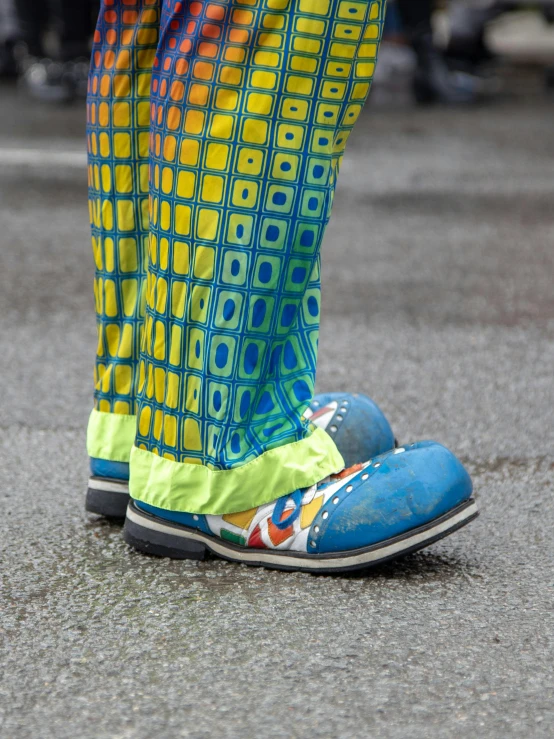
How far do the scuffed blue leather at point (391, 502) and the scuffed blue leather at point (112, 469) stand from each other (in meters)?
0.29

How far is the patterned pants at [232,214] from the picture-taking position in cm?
127

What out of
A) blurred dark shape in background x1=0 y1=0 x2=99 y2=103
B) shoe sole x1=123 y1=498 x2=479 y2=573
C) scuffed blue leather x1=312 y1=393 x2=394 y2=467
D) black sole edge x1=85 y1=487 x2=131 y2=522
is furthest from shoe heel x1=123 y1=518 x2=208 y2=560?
blurred dark shape in background x1=0 y1=0 x2=99 y2=103

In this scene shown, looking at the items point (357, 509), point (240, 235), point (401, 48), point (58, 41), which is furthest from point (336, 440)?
point (401, 48)

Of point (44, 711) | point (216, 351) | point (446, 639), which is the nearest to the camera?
point (44, 711)

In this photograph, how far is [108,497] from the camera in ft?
5.03

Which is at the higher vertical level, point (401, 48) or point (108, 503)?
point (108, 503)

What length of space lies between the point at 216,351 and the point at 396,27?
28.5ft

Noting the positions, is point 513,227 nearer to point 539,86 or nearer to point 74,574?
point 74,574

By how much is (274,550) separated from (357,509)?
113mm

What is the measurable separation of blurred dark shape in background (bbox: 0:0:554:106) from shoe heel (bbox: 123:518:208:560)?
662 centimetres

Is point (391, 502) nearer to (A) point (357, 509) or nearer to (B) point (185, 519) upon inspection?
(A) point (357, 509)

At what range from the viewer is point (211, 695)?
110 centimetres

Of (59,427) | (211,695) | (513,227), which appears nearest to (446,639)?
(211,695)

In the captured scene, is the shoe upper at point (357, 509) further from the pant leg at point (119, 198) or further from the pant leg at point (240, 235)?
the pant leg at point (119, 198)
